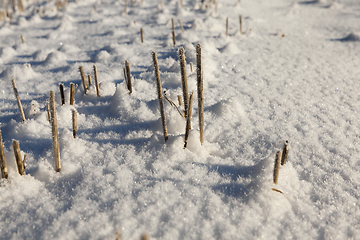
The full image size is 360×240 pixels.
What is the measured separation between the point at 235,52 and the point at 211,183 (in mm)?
2405

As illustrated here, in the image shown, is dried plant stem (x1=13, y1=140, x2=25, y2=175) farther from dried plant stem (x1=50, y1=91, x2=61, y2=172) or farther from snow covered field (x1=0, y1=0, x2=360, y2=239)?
dried plant stem (x1=50, y1=91, x2=61, y2=172)

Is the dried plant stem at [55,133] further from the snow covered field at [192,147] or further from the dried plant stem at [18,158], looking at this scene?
the dried plant stem at [18,158]

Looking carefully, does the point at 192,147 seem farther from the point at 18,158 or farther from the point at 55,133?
the point at 18,158

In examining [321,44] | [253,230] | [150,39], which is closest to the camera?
[253,230]

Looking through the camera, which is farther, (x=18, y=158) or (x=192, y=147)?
(x=192, y=147)

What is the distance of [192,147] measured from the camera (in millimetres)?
1647

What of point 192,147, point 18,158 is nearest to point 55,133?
point 18,158

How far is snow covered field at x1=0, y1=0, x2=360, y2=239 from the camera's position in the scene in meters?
1.25

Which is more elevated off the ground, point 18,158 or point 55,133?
point 55,133

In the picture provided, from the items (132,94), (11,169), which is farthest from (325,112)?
(11,169)

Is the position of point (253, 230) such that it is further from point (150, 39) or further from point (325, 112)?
point (150, 39)

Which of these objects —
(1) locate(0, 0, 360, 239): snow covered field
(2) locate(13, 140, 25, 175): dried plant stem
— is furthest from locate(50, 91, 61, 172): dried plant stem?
(2) locate(13, 140, 25, 175): dried plant stem

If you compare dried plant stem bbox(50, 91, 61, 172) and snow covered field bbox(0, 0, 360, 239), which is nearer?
snow covered field bbox(0, 0, 360, 239)

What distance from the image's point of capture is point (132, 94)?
2.27m
